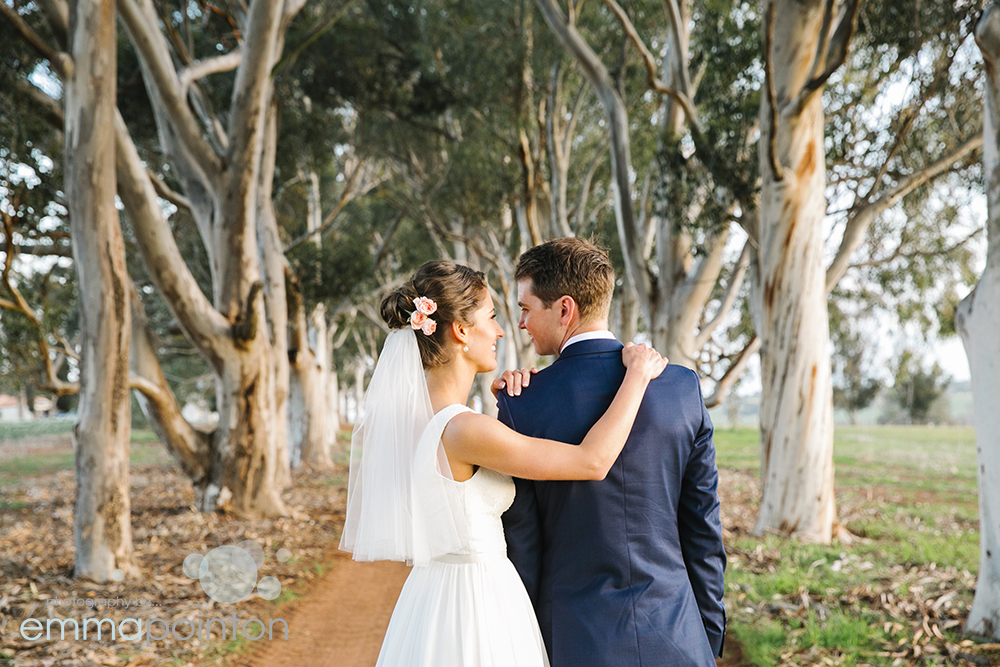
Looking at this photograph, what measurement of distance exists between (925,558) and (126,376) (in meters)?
7.67

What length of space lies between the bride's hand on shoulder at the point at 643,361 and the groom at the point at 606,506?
5 cm

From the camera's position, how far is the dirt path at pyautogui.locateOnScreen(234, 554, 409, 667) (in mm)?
5219

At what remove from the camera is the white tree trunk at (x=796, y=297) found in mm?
7840

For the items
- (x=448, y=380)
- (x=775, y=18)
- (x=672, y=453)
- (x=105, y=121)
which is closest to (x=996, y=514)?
(x=672, y=453)

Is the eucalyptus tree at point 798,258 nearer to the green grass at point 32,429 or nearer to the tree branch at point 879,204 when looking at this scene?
the tree branch at point 879,204

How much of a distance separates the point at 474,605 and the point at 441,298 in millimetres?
1072

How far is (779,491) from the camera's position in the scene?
798cm

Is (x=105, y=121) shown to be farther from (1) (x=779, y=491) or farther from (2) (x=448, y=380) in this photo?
(1) (x=779, y=491)

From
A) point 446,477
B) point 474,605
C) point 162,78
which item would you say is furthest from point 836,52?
point 474,605

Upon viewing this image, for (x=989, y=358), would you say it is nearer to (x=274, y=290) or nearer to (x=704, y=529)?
(x=704, y=529)

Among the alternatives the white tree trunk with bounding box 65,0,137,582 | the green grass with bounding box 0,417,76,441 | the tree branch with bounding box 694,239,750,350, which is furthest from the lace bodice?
the green grass with bounding box 0,417,76,441

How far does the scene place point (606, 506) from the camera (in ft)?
7.47

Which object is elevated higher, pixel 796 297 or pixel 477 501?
pixel 796 297

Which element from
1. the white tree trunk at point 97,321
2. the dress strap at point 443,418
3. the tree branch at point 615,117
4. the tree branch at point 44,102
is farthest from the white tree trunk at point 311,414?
the dress strap at point 443,418
